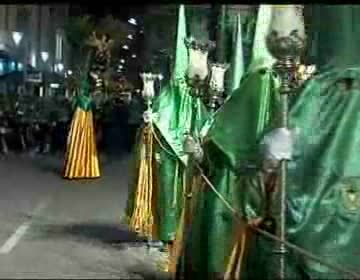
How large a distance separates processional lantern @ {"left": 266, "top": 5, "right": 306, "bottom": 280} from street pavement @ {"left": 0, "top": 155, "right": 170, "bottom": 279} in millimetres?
640

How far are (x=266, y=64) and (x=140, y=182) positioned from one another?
1396 mm

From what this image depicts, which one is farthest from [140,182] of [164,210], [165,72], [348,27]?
[348,27]

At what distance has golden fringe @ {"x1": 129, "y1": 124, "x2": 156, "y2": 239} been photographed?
3.80 m

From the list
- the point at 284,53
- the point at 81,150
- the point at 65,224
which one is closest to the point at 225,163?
the point at 284,53

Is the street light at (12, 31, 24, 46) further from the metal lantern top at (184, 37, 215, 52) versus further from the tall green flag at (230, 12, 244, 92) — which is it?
the tall green flag at (230, 12, 244, 92)

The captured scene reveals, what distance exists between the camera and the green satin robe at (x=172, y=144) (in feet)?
11.8

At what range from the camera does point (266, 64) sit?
2564 mm

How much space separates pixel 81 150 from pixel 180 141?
2.55m

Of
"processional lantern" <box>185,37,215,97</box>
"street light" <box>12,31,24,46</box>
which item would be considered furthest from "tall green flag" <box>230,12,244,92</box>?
"street light" <box>12,31,24,46</box>

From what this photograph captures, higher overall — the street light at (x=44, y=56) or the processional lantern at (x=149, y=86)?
the street light at (x=44, y=56)

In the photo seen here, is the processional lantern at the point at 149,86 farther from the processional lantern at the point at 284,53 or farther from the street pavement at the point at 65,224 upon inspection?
the processional lantern at the point at 284,53

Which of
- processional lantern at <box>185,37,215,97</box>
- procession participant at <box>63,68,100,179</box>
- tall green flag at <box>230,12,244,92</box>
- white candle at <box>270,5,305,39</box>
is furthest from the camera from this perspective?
procession participant at <box>63,68,100,179</box>

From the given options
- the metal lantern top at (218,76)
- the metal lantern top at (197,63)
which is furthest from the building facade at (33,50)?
the metal lantern top at (218,76)

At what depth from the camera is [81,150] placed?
6121mm
